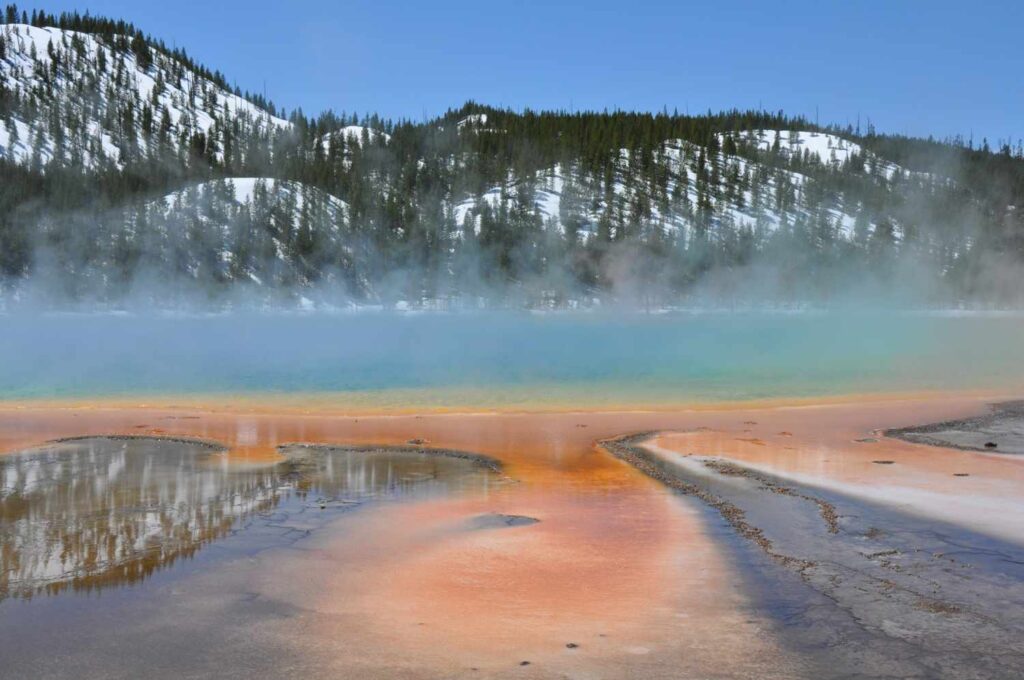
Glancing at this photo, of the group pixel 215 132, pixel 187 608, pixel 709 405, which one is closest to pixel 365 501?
pixel 187 608

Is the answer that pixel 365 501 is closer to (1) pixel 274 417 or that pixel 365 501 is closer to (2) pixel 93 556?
(2) pixel 93 556

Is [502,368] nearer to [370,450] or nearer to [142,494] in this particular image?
[370,450]

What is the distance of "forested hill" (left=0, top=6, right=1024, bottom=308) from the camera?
137500 mm

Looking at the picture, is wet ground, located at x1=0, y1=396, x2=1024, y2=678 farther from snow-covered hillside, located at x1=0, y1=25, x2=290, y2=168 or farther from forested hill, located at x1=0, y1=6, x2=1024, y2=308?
snow-covered hillside, located at x1=0, y1=25, x2=290, y2=168

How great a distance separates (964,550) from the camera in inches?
358

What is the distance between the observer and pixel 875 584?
26.3 ft

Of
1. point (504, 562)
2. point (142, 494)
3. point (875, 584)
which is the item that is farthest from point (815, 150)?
point (504, 562)

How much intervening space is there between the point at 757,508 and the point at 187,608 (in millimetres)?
6886

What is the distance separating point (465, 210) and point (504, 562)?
153 meters

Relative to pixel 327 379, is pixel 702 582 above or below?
below

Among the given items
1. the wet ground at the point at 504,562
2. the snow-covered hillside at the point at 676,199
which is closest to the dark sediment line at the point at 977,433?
the wet ground at the point at 504,562

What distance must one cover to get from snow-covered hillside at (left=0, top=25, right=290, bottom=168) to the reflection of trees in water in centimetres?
15785

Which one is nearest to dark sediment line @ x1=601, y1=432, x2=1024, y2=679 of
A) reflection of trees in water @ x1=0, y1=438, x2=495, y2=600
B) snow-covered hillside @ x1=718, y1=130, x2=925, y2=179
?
reflection of trees in water @ x1=0, y1=438, x2=495, y2=600

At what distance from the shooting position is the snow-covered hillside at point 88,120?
540ft
